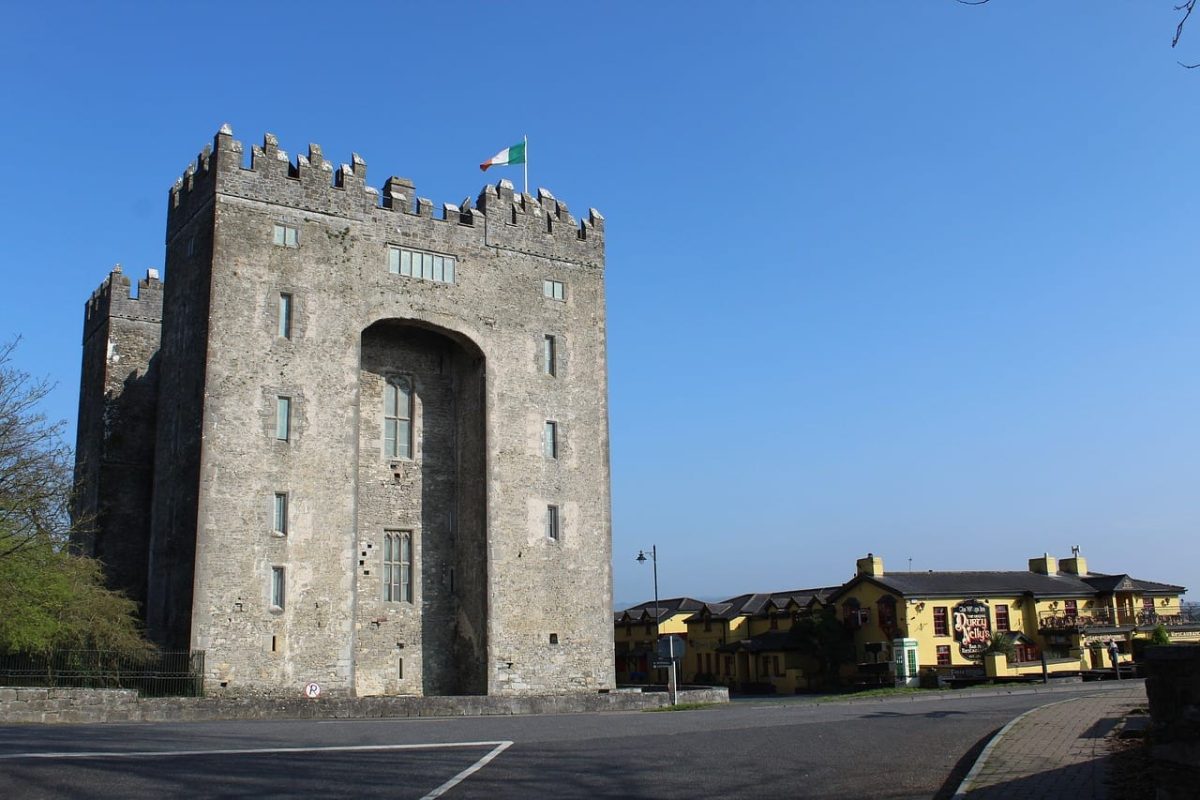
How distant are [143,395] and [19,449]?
10.6m

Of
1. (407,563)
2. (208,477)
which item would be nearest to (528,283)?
(407,563)

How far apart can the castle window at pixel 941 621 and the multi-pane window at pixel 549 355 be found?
23793mm

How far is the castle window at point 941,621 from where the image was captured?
48.4 m

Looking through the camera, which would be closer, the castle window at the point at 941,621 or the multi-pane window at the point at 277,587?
the multi-pane window at the point at 277,587

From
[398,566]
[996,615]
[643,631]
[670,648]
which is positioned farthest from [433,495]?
[643,631]

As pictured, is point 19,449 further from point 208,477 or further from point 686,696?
point 686,696

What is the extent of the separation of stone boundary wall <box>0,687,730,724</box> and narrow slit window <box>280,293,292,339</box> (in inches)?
434

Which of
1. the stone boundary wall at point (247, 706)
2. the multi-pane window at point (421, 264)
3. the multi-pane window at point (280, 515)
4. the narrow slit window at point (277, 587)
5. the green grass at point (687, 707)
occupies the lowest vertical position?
the green grass at point (687, 707)

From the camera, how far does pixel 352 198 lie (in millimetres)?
33031

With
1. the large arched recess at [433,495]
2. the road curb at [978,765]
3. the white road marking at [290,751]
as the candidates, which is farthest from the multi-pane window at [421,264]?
the road curb at [978,765]

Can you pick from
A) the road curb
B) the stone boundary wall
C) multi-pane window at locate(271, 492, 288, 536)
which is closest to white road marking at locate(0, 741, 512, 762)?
the road curb

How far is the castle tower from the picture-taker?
35094mm

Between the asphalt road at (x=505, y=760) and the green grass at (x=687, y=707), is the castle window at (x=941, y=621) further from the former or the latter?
the asphalt road at (x=505, y=760)

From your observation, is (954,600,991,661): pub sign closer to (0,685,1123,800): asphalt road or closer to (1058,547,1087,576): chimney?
(1058,547,1087,576): chimney
